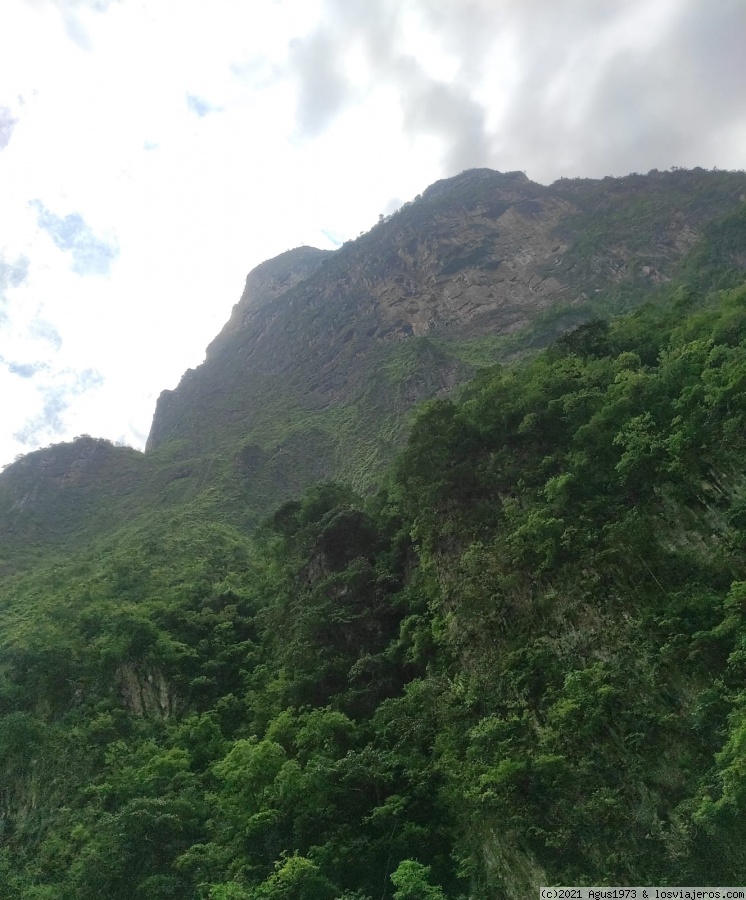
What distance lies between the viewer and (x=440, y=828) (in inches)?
495

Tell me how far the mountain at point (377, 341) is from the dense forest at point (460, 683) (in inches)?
826

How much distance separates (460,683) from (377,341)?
61.5 meters

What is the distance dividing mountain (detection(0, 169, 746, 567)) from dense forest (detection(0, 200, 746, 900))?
20972 mm

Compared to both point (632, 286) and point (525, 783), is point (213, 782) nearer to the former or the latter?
point (525, 783)

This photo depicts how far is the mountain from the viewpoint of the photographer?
2137 inches

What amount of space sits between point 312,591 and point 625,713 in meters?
12.6

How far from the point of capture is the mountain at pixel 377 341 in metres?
54.3

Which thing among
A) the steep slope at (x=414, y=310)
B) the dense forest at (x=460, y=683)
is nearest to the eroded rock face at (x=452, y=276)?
the steep slope at (x=414, y=310)

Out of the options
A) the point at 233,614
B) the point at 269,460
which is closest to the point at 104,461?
the point at 269,460

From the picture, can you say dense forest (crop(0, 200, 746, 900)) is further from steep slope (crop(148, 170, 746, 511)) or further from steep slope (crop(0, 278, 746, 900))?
steep slope (crop(148, 170, 746, 511))

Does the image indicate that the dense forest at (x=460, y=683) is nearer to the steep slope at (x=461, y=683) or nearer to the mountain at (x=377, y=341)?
the steep slope at (x=461, y=683)

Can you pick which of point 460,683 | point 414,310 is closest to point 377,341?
point 414,310

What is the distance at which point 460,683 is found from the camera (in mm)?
14891

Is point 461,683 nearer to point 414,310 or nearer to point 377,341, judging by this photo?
point 377,341
